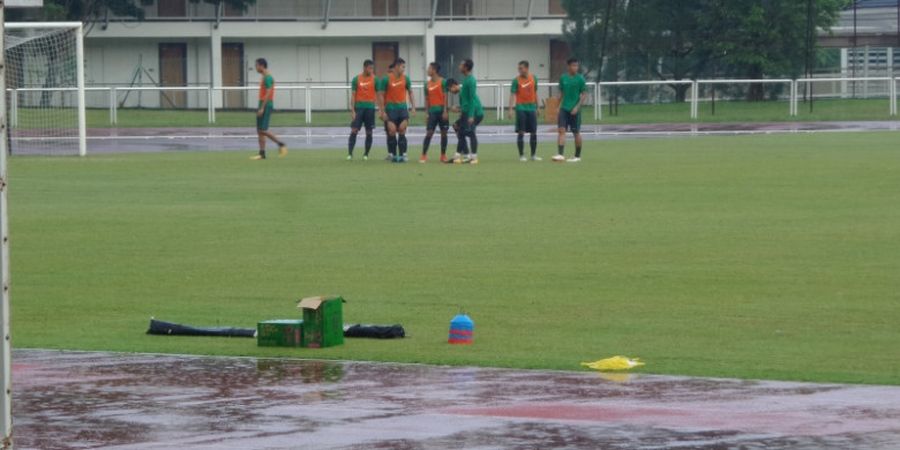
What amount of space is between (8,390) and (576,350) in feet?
18.8

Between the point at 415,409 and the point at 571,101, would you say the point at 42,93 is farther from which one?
the point at 415,409

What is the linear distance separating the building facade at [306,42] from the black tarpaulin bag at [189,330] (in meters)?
53.1

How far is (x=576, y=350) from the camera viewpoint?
11148mm

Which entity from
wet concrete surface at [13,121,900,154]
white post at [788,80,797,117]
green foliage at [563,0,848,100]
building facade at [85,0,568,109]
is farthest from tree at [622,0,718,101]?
wet concrete surface at [13,121,900,154]

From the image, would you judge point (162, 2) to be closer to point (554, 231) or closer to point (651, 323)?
point (554, 231)

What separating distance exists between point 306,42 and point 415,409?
61.6 metres

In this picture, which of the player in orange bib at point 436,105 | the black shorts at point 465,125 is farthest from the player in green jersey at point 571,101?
the player in orange bib at point 436,105

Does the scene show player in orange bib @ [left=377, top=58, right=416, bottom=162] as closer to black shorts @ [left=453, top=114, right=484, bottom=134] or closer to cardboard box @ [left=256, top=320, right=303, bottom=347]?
black shorts @ [left=453, top=114, right=484, bottom=134]

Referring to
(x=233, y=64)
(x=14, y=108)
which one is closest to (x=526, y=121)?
(x=14, y=108)

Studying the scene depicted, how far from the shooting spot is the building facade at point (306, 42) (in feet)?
222

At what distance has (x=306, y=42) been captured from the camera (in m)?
69.9

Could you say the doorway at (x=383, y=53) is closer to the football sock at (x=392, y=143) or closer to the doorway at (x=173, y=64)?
the doorway at (x=173, y=64)

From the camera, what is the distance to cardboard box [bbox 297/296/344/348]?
1125 centimetres

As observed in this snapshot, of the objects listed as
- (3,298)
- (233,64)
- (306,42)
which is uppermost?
(306,42)
